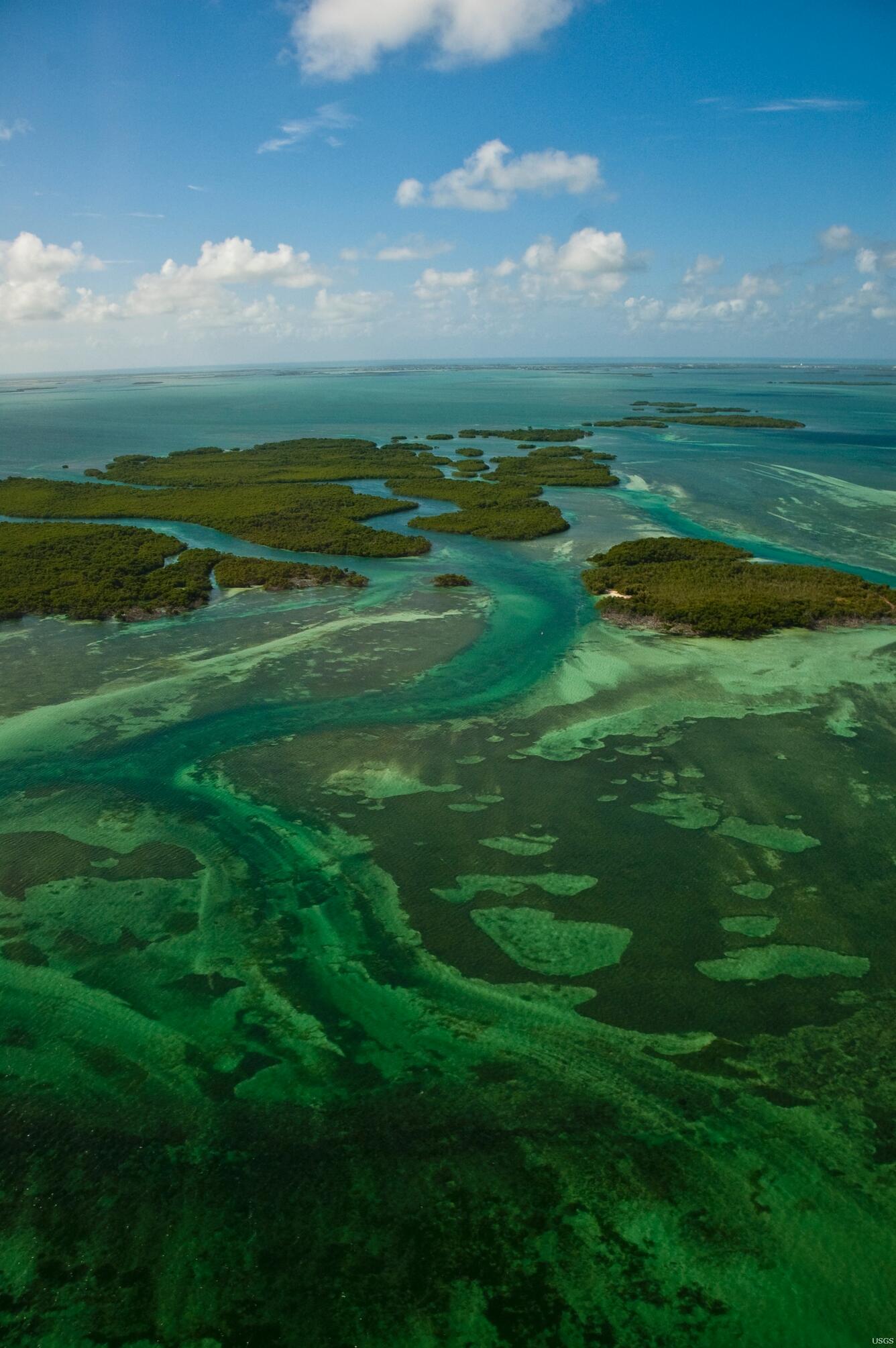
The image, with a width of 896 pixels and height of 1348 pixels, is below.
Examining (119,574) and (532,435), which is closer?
(119,574)

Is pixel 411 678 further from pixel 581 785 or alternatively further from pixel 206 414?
pixel 206 414

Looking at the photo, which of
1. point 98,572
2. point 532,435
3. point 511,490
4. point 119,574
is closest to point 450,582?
point 119,574

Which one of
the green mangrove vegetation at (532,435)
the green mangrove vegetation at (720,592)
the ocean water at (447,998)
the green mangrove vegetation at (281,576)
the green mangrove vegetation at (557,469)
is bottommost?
the ocean water at (447,998)

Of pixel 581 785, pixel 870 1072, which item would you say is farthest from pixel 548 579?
pixel 870 1072

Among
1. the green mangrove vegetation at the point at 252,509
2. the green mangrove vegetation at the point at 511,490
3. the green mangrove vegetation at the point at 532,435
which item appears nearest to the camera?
the green mangrove vegetation at the point at 252,509

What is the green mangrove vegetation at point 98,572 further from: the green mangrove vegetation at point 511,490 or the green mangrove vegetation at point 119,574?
the green mangrove vegetation at point 511,490

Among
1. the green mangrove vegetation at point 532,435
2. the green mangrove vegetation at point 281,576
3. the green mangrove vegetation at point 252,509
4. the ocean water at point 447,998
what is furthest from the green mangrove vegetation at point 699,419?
the ocean water at point 447,998

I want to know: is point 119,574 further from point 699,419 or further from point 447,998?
point 699,419
